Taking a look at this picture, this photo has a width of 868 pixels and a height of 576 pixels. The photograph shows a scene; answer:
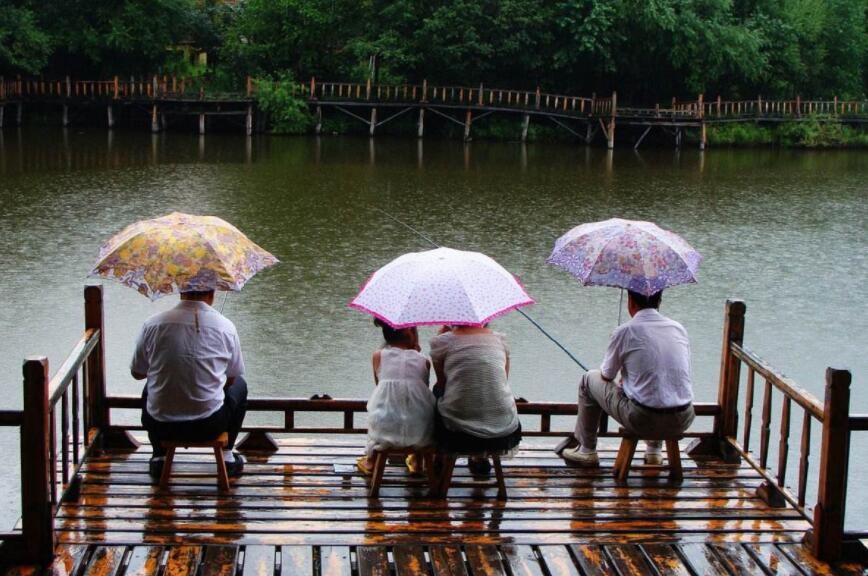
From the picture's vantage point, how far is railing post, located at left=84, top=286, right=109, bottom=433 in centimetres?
535

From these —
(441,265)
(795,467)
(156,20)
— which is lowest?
(795,467)

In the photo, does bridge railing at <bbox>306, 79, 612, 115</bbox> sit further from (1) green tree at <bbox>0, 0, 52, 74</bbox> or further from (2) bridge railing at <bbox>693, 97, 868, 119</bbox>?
(1) green tree at <bbox>0, 0, 52, 74</bbox>

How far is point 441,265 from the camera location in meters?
5.03

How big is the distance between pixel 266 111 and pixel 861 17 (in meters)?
22.8

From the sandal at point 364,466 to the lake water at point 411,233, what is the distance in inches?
119

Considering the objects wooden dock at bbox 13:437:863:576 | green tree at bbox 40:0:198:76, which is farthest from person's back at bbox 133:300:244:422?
green tree at bbox 40:0:198:76

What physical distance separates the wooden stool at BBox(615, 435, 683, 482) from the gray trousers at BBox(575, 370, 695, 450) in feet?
0.20

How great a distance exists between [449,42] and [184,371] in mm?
33154

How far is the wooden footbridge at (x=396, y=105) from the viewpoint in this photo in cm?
3522

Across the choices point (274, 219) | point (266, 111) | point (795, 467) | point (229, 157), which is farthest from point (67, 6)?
point (795, 467)

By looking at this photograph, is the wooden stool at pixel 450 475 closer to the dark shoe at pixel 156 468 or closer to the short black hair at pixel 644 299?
the short black hair at pixel 644 299

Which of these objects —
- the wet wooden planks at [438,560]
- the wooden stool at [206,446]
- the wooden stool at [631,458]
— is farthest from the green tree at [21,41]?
the wet wooden planks at [438,560]

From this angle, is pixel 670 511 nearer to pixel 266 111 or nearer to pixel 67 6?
pixel 266 111

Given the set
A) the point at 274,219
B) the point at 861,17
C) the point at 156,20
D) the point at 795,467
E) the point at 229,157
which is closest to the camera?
the point at 795,467
